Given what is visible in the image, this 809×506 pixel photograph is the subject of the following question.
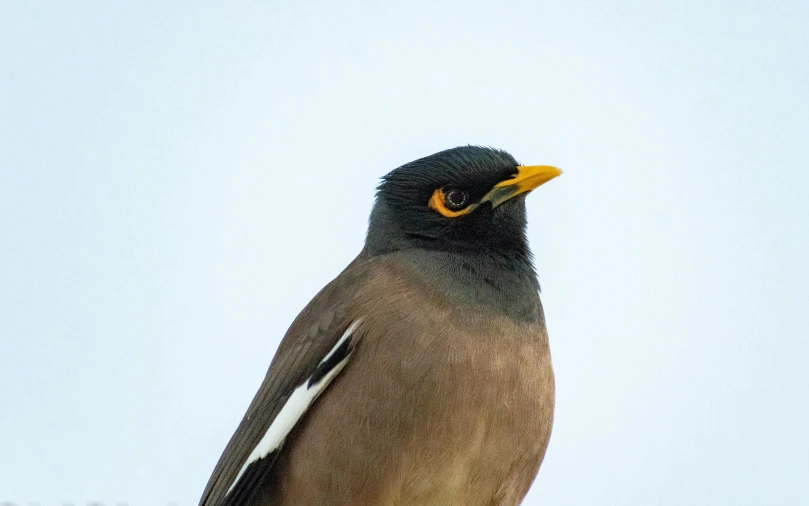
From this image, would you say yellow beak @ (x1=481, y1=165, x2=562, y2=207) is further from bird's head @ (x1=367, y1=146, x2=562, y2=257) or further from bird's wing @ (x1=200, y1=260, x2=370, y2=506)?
bird's wing @ (x1=200, y1=260, x2=370, y2=506)

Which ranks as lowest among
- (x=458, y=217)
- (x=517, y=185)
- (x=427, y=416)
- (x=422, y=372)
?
(x=427, y=416)

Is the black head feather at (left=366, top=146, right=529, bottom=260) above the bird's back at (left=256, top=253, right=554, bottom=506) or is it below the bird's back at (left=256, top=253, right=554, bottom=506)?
above

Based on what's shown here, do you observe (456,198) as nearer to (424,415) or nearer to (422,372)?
(422,372)

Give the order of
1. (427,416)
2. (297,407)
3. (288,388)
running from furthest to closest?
(288,388) → (297,407) → (427,416)

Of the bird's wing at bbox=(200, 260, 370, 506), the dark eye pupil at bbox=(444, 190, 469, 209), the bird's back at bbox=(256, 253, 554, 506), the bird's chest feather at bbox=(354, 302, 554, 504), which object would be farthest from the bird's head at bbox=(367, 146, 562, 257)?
the bird's chest feather at bbox=(354, 302, 554, 504)

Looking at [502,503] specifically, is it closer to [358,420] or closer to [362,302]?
[358,420]

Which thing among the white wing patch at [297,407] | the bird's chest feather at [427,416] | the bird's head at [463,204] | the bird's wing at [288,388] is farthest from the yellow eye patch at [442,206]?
the white wing patch at [297,407]

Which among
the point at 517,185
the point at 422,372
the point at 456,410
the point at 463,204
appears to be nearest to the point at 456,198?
the point at 463,204
